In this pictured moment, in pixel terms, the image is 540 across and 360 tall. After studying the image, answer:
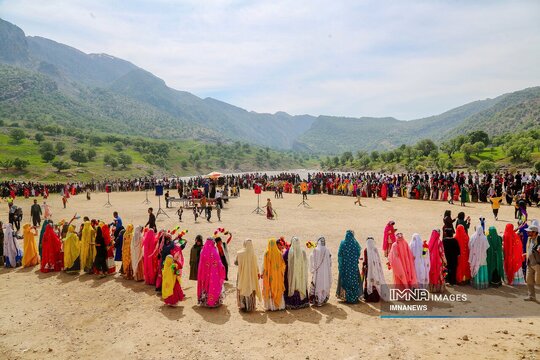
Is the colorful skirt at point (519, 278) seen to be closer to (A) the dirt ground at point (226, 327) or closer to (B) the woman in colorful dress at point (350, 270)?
(A) the dirt ground at point (226, 327)

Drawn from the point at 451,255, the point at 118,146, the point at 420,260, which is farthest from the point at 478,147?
the point at 118,146

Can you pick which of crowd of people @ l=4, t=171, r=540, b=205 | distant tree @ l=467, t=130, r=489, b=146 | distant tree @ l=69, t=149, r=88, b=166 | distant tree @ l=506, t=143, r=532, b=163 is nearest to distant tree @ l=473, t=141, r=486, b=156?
distant tree @ l=506, t=143, r=532, b=163

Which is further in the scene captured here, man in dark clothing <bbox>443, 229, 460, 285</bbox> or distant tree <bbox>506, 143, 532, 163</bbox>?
distant tree <bbox>506, 143, 532, 163</bbox>

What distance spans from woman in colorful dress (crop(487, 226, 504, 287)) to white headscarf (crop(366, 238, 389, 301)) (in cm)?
270

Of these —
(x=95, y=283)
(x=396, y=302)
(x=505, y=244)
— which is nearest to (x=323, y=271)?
(x=396, y=302)

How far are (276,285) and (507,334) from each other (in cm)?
A: 417

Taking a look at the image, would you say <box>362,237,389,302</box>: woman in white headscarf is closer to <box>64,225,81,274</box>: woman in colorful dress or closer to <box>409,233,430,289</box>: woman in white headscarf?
<box>409,233,430,289</box>: woman in white headscarf

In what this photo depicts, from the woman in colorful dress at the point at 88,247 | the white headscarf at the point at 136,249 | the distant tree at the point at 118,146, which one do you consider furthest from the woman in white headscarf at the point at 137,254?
the distant tree at the point at 118,146

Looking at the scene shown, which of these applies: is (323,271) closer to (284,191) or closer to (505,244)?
(505,244)

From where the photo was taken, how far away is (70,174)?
68.3 metres

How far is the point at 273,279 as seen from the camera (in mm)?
7664

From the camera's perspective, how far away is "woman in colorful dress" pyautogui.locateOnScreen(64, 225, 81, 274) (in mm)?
10477

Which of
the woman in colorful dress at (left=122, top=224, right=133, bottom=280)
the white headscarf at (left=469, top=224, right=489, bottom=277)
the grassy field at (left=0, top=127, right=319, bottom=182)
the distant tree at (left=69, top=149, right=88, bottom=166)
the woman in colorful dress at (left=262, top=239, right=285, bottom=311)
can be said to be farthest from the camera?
the distant tree at (left=69, top=149, right=88, bottom=166)

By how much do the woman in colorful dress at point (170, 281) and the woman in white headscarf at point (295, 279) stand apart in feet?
7.75
